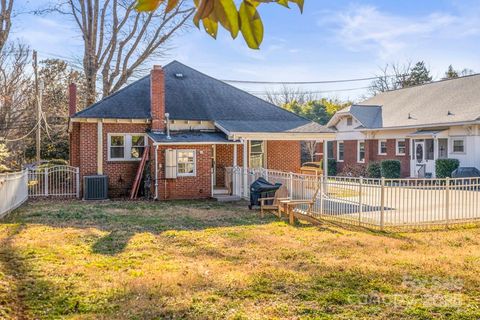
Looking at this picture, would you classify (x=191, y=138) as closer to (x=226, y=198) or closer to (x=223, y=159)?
(x=223, y=159)

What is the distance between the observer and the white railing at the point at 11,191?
36.9 ft

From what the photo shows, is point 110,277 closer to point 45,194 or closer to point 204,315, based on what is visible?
point 204,315

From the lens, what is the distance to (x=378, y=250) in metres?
7.94

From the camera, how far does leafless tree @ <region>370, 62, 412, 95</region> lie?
50719mm

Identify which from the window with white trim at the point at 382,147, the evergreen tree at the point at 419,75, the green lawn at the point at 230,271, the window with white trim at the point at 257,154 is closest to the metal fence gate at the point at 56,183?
the green lawn at the point at 230,271

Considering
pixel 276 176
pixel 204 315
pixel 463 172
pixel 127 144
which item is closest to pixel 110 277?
pixel 204 315

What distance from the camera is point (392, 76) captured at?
51.9 meters

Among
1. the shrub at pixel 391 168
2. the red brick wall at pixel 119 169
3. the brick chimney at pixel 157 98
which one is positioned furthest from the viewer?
the shrub at pixel 391 168

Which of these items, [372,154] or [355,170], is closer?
[372,154]

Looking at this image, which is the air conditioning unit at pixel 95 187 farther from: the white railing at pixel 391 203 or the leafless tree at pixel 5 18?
the leafless tree at pixel 5 18

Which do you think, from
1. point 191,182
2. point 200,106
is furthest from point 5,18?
point 191,182

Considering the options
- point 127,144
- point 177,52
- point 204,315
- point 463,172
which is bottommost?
point 204,315

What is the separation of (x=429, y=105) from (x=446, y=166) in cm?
554

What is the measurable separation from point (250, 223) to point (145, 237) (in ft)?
9.80
